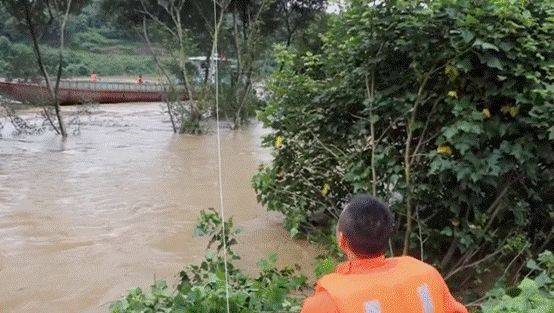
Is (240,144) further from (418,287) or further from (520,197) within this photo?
(418,287)

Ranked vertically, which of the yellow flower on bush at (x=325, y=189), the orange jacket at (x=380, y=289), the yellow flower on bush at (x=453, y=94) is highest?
the yellow flower on bush at (x=453, y=94)

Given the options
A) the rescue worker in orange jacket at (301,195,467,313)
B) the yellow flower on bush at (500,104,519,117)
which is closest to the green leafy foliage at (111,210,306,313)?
the rescue worker in orange jacket at (301,195,467,313)

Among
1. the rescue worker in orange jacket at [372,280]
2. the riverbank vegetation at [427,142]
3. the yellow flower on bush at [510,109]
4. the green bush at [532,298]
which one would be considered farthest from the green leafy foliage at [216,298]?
the yellow flower on bush at [510,109]

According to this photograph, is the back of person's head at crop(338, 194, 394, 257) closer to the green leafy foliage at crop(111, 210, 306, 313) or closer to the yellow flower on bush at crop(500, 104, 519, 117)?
the green leafy foliage at crop(111, 210, 306, 313)

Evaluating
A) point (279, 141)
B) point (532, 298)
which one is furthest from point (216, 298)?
point (279, 141)

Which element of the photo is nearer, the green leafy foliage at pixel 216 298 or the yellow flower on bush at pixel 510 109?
the green leafy foliage at pixel 216 298

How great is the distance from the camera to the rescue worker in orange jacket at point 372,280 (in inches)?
63.2

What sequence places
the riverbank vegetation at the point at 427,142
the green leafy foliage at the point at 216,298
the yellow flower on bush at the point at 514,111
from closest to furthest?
the green leafy foliage at the point at 216,298
the riverbank vegetation at the point at 427,142
the yellow flower on bush at the point at 514,111

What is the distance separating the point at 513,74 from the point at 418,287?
103 inches

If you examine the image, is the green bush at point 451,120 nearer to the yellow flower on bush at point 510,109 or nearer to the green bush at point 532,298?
the yellow flower on bush at point 510,109

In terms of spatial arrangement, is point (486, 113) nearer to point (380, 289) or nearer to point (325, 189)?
point (325, 189)

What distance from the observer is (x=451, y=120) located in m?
4.01

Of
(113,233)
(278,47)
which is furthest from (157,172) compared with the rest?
(278,47)

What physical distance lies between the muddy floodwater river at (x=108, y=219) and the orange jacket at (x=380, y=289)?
307 centimetres
